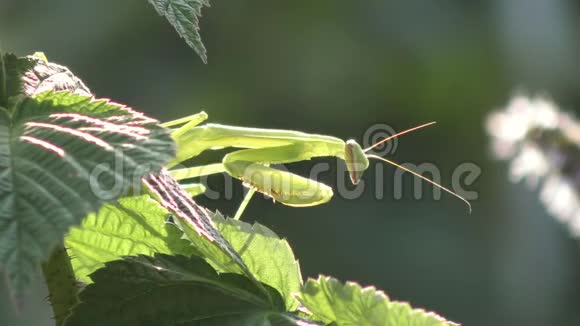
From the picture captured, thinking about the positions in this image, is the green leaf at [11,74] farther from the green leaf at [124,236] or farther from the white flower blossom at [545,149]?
the white flower blossom at [545,149]

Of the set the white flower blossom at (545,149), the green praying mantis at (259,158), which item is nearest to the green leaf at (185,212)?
the green praying mantis at (259,158)

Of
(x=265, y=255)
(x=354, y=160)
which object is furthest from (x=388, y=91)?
(x=265, y=255)

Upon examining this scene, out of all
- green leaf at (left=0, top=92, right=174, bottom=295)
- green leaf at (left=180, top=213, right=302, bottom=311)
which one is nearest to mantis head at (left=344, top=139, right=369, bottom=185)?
green leaf at (left=180, top=213, right=302, bottom=311)

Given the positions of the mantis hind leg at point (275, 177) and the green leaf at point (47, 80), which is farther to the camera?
the mantis hind leg at point (275, 177)

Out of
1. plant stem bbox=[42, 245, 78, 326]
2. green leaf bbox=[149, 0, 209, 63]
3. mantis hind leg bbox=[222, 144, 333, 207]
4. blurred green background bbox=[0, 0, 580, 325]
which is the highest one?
blurred green background bbox=[0, 0, 580, 325]

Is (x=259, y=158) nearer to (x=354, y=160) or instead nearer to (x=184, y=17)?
(x=354, y=160)

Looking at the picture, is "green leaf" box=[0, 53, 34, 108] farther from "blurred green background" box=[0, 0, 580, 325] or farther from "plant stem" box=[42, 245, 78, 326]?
"blurred green background" box=[0, 0, 580, 325]
